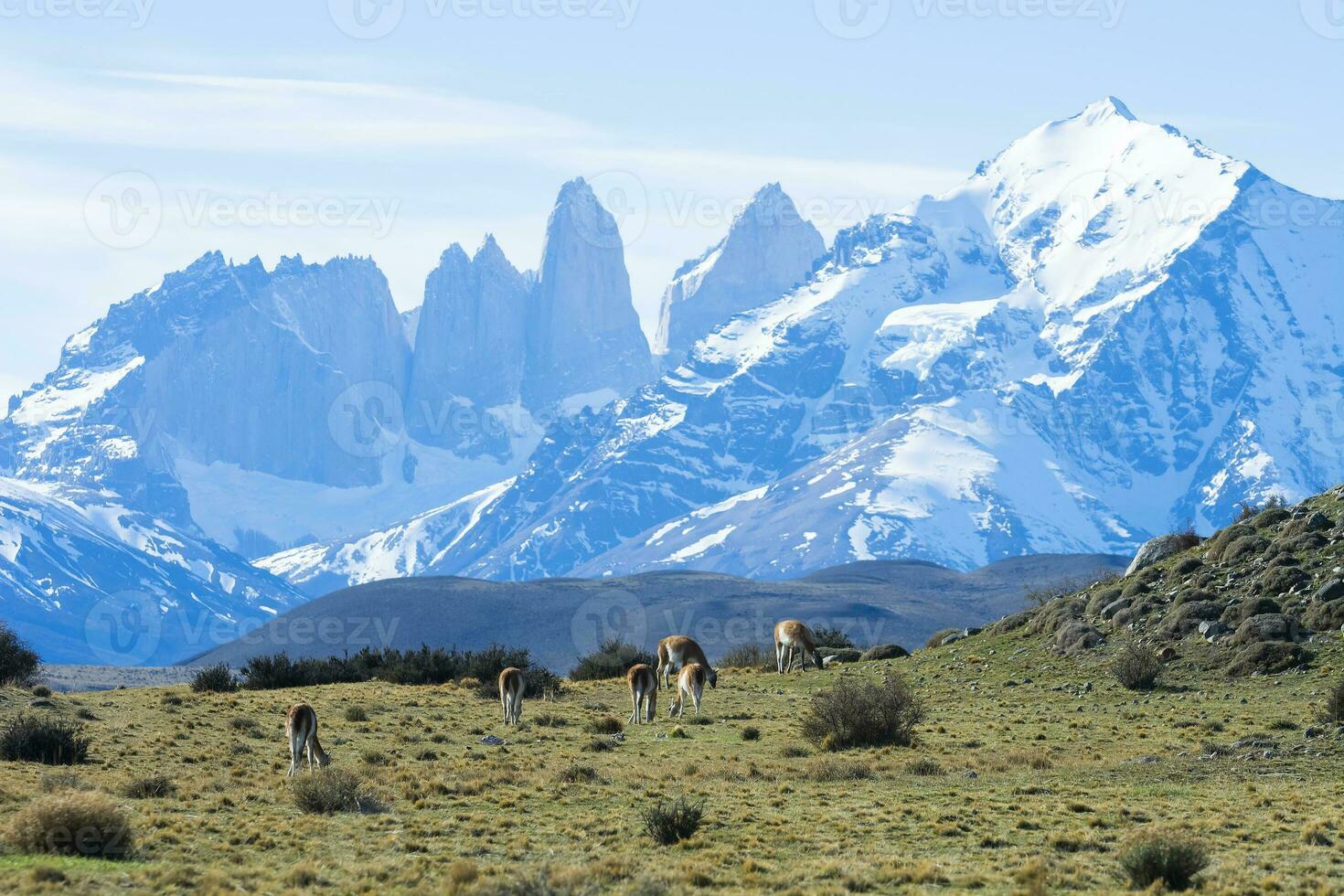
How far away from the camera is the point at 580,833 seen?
81.5ft

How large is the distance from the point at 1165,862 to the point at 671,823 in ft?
23.1

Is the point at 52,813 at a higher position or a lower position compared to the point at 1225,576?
lower

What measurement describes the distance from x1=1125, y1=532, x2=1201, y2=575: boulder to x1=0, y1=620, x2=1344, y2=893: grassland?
13.1m

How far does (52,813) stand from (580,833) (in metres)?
7.35

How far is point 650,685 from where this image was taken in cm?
4078

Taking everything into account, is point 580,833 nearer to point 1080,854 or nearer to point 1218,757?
point 1080,854

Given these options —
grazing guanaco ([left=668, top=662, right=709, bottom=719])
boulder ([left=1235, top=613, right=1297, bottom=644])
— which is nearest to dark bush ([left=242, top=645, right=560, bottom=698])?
grazing guanaco ([left=668, top=662, right=709, bottom=719])

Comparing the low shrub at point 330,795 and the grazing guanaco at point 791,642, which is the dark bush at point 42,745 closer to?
the low shrub at point 330,795

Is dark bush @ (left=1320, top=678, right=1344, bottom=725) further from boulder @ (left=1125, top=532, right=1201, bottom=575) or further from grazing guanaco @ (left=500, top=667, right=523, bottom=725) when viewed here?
boulder @ (left=1125, top=532, right=1201, bottom=575)

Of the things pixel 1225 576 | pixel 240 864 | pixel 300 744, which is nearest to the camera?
pixel 240 864

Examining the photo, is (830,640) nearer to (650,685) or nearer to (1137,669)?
(1137,669)

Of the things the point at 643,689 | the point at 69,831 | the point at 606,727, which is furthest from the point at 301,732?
the point at 643,689

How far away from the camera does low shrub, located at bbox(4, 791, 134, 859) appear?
73.2 ft

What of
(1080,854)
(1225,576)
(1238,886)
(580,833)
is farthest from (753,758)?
(1225,576)
